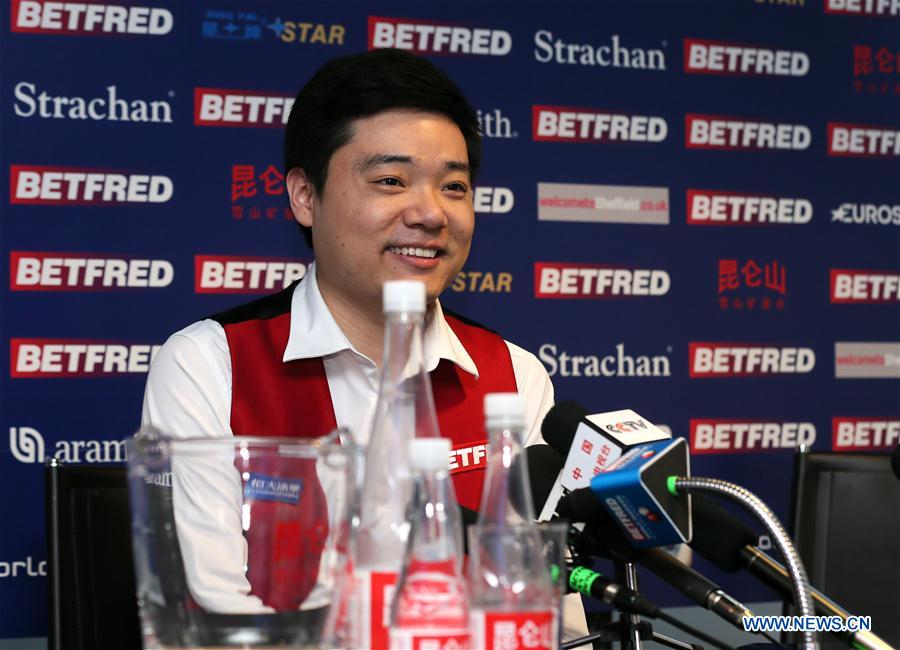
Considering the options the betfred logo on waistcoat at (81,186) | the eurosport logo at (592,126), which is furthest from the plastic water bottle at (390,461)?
the eurosport logo at (592,126)

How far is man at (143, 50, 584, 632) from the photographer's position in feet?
5.21

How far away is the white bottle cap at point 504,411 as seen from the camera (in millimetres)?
708

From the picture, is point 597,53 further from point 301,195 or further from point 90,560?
point 90,560

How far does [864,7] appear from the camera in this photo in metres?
3.09

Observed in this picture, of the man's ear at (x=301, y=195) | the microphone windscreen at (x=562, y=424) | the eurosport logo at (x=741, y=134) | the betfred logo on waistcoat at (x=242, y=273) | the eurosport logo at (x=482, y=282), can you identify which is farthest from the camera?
the eurosport logo at (x=741, y=134)

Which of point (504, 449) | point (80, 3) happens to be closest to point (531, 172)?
point (80, 3)

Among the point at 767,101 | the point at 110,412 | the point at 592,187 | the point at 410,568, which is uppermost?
the point at 767,101

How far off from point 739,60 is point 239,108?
132 cm

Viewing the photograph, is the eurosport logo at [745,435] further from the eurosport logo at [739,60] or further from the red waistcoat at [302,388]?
the red waistcoat at [302,388]

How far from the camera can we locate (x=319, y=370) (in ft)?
5.51

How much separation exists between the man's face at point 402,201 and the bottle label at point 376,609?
2.97 feet

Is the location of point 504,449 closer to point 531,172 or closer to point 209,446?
point 209,446

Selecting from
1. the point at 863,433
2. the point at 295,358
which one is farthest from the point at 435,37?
the point at 863,433

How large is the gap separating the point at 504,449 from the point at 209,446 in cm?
18
